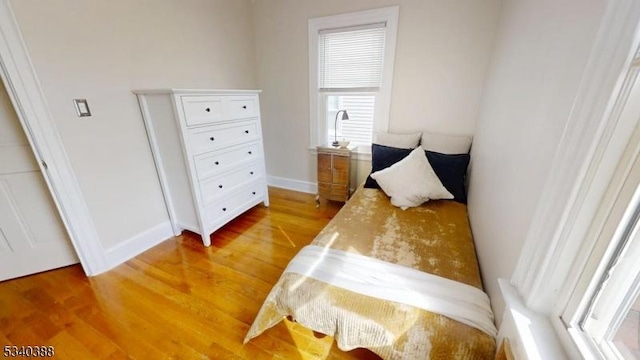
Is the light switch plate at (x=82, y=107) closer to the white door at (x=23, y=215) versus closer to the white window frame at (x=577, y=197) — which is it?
the white door at (x=23, y=215)

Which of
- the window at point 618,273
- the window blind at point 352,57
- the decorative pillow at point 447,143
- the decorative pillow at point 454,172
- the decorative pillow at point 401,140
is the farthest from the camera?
the window blind at point 352,57

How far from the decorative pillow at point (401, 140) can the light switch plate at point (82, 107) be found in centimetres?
237

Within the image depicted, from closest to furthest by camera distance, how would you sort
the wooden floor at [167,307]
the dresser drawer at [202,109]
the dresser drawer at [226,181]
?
the wooden floor at [167,307]
the dresser drawer at [202,109]
the dresser drawer at [226,181]

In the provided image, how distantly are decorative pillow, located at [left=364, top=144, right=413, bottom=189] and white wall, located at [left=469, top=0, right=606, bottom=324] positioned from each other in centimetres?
64

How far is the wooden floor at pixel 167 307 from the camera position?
1249 mm

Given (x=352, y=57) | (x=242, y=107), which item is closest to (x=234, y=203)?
(x=242, y=107)

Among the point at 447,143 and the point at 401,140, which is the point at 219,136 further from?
the point at 447,143

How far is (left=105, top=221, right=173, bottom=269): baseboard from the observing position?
1831 mm

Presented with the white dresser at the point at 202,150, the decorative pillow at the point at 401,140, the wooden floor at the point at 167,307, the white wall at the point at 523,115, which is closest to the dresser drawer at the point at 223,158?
the white dresser at the point at 202,150

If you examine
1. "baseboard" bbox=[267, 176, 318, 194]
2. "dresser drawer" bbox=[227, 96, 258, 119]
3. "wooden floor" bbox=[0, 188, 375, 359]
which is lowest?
"wooden floor" bbox=[0, 188, 375, 359]

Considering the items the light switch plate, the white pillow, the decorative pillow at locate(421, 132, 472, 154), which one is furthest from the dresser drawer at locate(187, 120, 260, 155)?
the decorative pillow at locate(421, 132, 472, 154)

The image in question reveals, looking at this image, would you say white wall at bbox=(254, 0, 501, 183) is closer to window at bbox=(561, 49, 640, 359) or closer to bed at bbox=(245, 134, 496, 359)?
bed at bbox=(245, 134, 496, 359)

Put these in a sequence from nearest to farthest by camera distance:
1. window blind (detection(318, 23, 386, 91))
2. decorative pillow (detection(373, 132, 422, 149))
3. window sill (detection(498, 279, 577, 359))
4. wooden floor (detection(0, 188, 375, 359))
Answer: window sill (detection(498, 279, 577, 359))
wooden floor (detection(0, 188, 375, 359))
decorative pillow (detection(373, 132, 422, 149))
window blind (detection(318, 23, 386, 91))

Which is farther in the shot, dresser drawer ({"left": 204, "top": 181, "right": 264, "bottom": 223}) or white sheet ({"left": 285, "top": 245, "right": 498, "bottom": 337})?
dresser drawer ({"left": 204, "top": 181, "right": 264, "bottom": 223})
